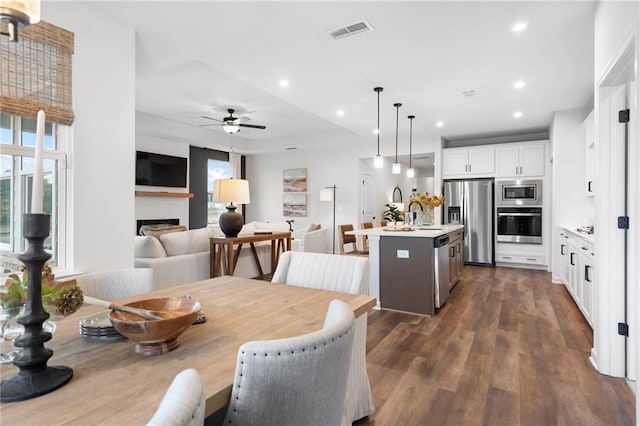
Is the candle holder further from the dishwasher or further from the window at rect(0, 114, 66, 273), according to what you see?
the dishwasher

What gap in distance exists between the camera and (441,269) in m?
3.83

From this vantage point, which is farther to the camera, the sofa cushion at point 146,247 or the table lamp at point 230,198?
the table lamp at point 230,198

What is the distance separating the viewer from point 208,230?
15.6 feet

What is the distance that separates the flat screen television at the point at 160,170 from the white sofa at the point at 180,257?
2658 millimetres

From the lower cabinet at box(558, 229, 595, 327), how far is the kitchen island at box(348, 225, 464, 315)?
1.30m

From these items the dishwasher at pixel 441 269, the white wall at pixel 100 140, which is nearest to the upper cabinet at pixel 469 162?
the dishwasher at pixel 441 269

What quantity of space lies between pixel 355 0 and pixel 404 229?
97.8 inches

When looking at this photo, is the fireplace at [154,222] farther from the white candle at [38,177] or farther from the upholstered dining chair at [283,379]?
the upholstered dining chair at [283,379]

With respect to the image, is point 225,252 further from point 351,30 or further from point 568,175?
point 568,175

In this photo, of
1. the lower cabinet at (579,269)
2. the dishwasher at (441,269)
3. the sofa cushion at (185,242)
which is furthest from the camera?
the sofa cushion at (185,242)

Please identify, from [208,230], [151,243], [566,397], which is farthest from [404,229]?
[151,243]

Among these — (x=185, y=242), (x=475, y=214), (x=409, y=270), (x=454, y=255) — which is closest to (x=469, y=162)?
(x=475, y=214)

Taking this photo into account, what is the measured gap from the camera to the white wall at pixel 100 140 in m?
2.53

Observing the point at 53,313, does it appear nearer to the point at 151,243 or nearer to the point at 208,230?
the point at 151,243
